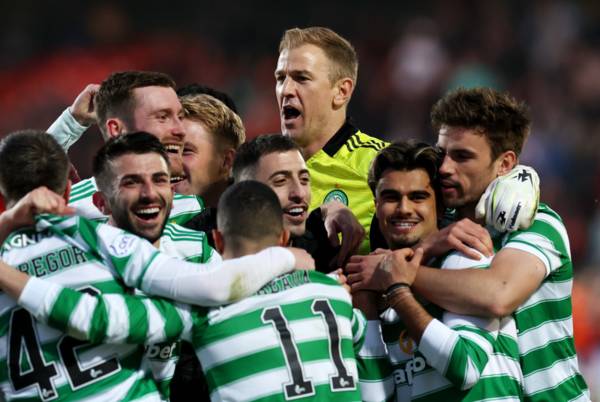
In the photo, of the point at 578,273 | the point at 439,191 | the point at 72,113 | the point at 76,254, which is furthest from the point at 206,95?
the point at 578,273

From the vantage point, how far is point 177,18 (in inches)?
519

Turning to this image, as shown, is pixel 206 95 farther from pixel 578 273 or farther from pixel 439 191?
pixel 578 273

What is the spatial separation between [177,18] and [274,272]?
9.71 m

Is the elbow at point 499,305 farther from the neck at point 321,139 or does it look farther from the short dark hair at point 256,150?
the neck at point 321,139

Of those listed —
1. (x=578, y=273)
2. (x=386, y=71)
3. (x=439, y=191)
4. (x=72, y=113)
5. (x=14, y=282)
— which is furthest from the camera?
(x=386, y=71)

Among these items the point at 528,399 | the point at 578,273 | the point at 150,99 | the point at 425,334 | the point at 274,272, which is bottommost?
the point at 578,273

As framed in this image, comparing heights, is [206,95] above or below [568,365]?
above

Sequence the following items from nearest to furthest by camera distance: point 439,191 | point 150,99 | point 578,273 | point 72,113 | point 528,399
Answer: point 528,399 → point 439,191 → point 150,99 → point 72,113 → point 578,273

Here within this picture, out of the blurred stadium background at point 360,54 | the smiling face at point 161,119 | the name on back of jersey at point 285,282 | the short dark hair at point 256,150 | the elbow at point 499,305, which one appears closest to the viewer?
the name on back of jersey at point 285,282

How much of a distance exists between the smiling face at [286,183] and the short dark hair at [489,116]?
2.41 feet

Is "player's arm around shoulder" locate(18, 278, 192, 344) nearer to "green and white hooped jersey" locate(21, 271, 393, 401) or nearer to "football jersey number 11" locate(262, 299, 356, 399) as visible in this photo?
"green and white hooped jersey" locate(21, 271, 393, 401)

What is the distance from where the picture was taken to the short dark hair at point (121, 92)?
214 inches

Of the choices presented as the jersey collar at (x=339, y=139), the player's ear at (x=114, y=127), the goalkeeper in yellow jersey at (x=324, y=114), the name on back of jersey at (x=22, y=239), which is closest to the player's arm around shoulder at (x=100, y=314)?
the name on back of jersey at (x=22, y=239)

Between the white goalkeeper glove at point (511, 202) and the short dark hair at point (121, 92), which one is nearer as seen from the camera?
the white goalkeeper glove at point (511, 202)
